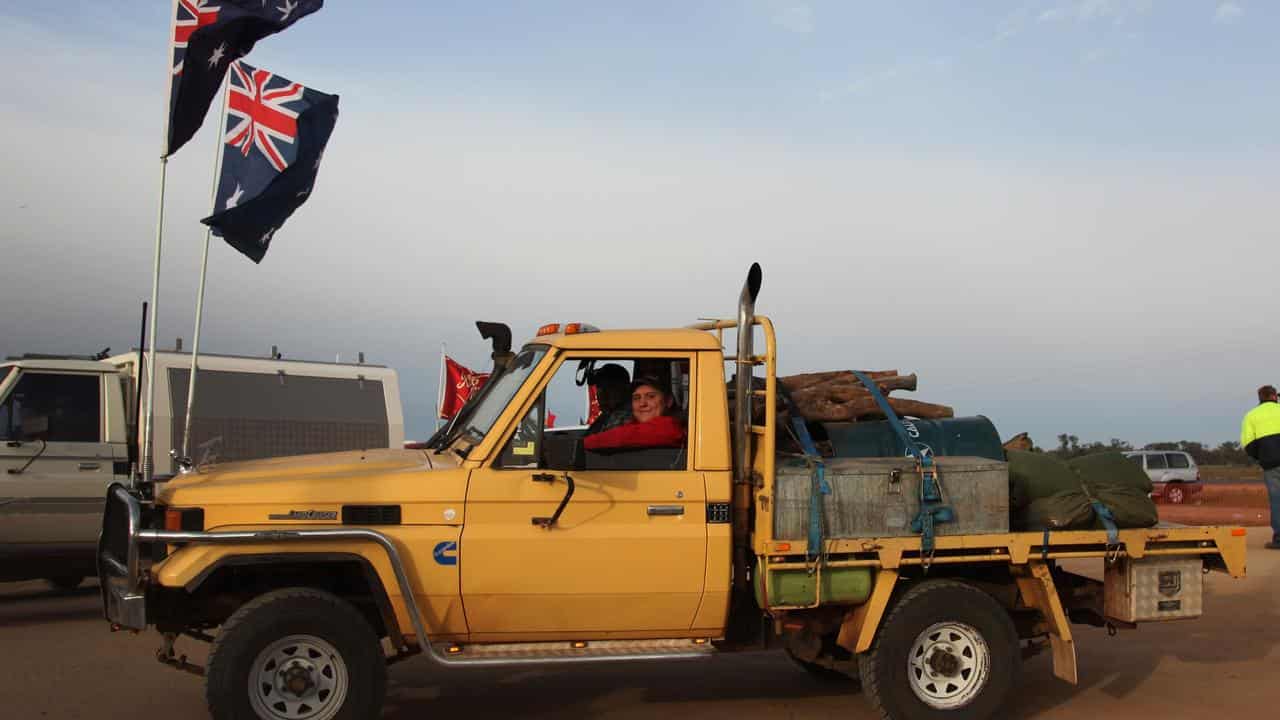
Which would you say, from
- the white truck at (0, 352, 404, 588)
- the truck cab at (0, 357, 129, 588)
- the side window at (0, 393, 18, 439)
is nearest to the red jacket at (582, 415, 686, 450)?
the white truck at (0, 352, 404, 588)

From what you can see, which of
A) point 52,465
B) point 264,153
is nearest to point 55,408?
point 52,465

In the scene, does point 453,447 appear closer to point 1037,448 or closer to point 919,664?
point 919,664

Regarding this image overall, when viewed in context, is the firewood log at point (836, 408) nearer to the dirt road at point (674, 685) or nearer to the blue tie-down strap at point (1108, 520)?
the blue tie-down strap at point (1108, 520)

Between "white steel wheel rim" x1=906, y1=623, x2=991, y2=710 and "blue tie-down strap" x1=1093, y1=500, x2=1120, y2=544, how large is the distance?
913 millimetres

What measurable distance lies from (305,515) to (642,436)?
1.75m

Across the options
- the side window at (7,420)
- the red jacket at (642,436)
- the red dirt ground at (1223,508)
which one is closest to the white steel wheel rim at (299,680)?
the red jacket at (642,436)

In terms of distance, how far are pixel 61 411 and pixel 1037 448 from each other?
25.3 ft

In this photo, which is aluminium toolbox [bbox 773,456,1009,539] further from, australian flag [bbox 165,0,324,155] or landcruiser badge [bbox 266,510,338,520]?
australian flag [bbox 165,0,324,155]

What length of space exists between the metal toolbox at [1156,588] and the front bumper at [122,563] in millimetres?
5146

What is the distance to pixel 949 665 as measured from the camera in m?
6.04

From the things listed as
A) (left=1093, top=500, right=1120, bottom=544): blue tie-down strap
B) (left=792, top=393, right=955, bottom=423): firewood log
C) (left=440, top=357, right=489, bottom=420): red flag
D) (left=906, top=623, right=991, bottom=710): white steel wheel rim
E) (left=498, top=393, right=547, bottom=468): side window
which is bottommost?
(left=906, top=623, right=991, bottom=710): white steel wheel rim

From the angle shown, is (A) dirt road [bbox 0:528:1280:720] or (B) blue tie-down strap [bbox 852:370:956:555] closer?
(B) blue tie-down strap [bbox 852:370:956:555]

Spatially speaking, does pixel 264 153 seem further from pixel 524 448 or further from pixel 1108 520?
pixel 1108 520

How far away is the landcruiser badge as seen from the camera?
5.45 metres
